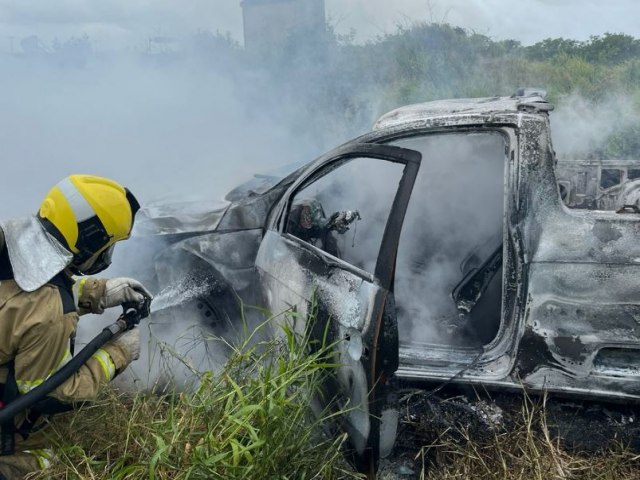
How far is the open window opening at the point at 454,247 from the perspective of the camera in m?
3.43

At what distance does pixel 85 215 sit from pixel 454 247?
2260 mm

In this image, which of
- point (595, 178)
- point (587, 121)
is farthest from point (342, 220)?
point (587, 121)

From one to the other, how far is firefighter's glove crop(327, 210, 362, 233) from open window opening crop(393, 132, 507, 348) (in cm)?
Result: 46

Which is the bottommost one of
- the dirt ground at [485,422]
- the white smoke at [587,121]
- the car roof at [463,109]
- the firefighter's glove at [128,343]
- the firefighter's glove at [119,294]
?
the dirt ground at [485,422]

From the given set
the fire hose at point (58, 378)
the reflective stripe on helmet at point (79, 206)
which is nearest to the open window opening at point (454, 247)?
the fire hose at point (58, 378)

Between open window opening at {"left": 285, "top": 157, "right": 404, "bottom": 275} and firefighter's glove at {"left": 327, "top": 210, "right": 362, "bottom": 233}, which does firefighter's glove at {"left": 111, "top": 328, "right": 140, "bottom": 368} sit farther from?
firefighter's glove at {"left": 327, "top": 210, "right": 362, "bottom": 233}

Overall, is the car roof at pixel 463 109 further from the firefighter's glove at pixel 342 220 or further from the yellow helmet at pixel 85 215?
the yellow helmet at pixel 85 215

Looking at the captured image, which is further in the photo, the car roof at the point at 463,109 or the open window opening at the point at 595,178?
the open window opening at the point at 595,178

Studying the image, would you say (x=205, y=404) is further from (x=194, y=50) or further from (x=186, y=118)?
(x=194, y=50)

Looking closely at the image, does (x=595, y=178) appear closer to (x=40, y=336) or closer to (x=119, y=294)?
(x=119, y=294)

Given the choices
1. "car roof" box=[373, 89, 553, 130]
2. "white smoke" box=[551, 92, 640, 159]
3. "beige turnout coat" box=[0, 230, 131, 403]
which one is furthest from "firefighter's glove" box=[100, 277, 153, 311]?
"white smoke" box=[551, 92, 640, 159]

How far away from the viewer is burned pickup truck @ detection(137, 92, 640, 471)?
8.30ft

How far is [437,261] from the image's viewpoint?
3.86 meters

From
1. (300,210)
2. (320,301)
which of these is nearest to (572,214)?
(320,301)
